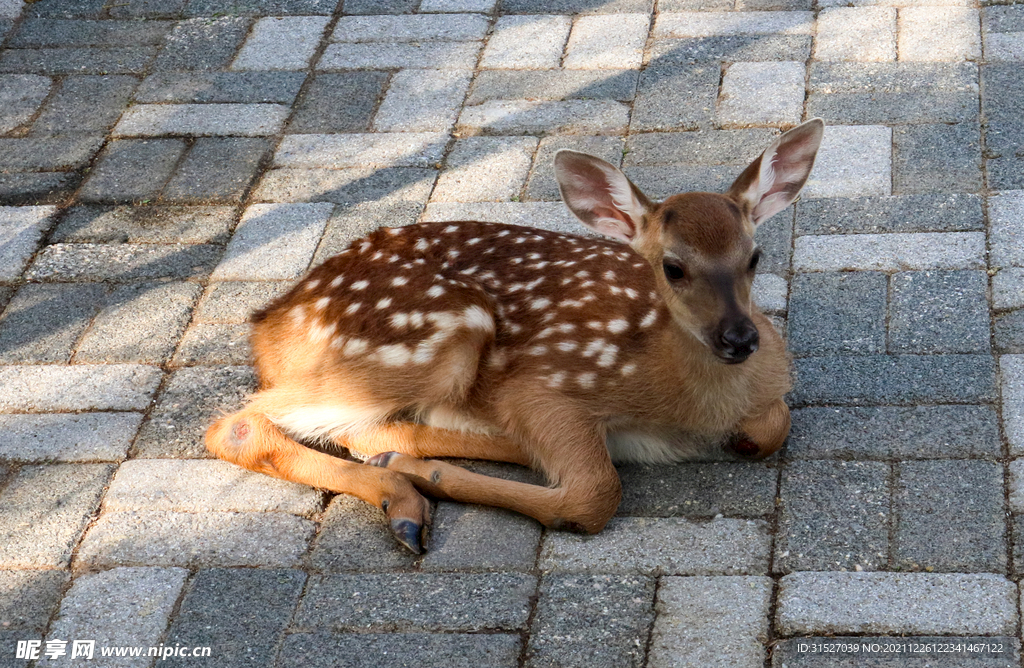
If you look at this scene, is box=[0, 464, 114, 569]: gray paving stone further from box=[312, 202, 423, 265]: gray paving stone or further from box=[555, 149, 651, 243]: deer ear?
box=[555, 149, 651, 243]: deer ear

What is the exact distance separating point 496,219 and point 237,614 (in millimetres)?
2152

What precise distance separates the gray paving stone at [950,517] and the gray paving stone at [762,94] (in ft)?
7.18

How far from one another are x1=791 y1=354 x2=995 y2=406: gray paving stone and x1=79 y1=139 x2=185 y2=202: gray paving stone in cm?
295

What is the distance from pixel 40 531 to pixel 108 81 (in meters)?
3.15

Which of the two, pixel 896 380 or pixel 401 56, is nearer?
pixel 896 380

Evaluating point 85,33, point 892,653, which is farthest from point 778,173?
point 85,33

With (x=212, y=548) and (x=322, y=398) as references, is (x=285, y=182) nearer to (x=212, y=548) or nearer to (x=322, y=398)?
(x=322, y=398)

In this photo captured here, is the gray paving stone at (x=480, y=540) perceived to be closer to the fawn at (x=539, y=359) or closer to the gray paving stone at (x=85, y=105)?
the fawn at (x=539, y=359)

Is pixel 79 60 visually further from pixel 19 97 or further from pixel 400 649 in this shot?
pixel 400 649

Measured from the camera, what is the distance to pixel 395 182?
17.4 feet

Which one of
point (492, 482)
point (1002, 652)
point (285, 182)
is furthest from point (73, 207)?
point (1002, 652)

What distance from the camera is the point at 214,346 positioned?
4457 mm

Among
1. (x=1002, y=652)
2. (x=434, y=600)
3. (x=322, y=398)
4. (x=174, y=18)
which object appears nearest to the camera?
(x=1002, y=652)

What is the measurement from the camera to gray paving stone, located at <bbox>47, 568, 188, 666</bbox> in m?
3.31
